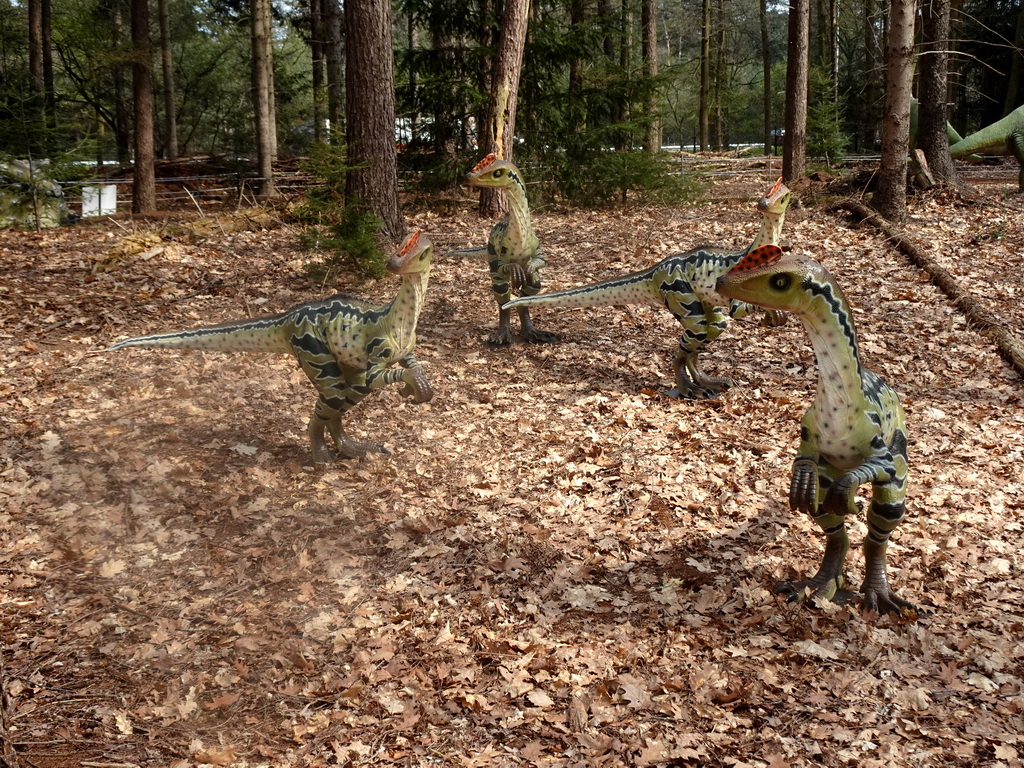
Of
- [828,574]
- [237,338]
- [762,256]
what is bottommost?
[828,574]

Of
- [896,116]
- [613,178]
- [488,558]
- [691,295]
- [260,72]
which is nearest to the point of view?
[488,558]

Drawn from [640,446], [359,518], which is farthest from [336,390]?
[640,446]

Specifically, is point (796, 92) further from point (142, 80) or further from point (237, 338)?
point (237, 338)

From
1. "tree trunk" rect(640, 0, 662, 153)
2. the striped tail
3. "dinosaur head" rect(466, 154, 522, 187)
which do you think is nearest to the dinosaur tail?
"dinosaur head" rect(466, 154, 522, 187)

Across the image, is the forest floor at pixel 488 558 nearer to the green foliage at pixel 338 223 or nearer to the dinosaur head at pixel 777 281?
the green foliage at pixel 338 223

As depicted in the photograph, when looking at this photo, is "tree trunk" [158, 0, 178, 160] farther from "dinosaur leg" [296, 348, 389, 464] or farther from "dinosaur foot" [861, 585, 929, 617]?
"dinosaur foot" [861, 585, 929, 617]

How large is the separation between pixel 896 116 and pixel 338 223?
8453 millimetres

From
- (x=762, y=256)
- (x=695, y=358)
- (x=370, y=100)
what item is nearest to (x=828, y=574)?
(x=762, y=256)

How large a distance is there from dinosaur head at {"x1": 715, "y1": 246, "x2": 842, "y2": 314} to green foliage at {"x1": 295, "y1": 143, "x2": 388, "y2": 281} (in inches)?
259

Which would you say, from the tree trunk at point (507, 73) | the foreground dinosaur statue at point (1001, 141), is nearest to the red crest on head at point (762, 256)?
the tree trunk at point (507, 73)

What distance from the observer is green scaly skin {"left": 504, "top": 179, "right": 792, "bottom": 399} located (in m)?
7.12

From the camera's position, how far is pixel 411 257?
5.38m

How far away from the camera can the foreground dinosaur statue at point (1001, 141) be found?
12.6 meters

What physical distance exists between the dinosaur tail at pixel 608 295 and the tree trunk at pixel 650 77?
342 inches
